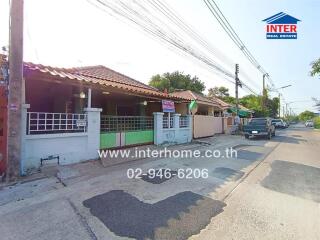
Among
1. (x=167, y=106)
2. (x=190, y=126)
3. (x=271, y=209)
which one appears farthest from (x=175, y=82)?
(x=271, y=209)

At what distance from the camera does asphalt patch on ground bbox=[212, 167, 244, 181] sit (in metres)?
6.66

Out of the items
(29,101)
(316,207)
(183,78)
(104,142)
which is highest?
(183,78)

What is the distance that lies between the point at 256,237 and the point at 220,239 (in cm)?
57

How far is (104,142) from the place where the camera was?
9.20 metres

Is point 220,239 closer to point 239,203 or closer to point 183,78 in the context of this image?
point 239,203

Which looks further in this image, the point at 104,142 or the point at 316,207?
the point at 104,142

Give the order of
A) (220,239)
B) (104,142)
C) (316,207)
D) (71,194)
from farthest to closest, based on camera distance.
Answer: (104,142) < (71,194) < (316,207) < (220,239)

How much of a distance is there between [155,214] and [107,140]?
572 centimetres

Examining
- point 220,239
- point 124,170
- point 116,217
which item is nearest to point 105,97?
point 124,170

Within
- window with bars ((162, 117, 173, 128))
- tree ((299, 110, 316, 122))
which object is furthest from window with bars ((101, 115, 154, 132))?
tree ((299, 110, 316, 122))

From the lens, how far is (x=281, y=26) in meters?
12.4

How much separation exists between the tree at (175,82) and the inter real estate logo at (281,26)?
83.7 feet

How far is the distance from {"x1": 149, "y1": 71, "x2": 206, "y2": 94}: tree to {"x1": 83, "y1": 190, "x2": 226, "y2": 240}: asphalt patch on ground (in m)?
33.3

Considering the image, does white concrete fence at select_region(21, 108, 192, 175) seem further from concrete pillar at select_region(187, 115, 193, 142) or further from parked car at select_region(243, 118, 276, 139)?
parked car at select_region(243, 118, 276, 139)
